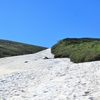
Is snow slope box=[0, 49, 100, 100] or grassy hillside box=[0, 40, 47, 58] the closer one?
snow slope box=[0, 49, 100, 100]

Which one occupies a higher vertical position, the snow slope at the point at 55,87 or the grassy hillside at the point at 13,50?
the grassy hillside at the point at 13,50

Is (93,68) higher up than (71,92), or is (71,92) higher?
(93,68)

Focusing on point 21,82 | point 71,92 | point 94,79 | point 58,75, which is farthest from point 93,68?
point 71,92

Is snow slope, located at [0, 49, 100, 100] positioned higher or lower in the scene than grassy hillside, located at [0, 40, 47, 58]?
lower

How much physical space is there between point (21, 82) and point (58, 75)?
302 cm

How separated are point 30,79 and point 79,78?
153 inches

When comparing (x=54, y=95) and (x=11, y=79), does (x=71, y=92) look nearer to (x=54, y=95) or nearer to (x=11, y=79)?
(x=54, y=95)

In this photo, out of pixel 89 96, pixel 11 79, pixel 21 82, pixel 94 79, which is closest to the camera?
pixel 89 96

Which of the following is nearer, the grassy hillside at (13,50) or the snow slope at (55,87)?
the snow slope at (55,87)

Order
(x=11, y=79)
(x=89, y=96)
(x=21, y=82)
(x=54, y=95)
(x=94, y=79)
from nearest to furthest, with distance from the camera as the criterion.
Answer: (x=89, y=96), (x=54, y=95), (x=94, y=79), (x=21, y=82), (x=11, y=79)

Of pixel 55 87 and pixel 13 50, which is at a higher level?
pixel 13 50

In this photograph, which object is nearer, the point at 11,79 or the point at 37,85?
the point at 37,85

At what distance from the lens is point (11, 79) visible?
880 inches

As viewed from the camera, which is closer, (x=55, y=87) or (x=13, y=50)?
(x=55, y=87)
